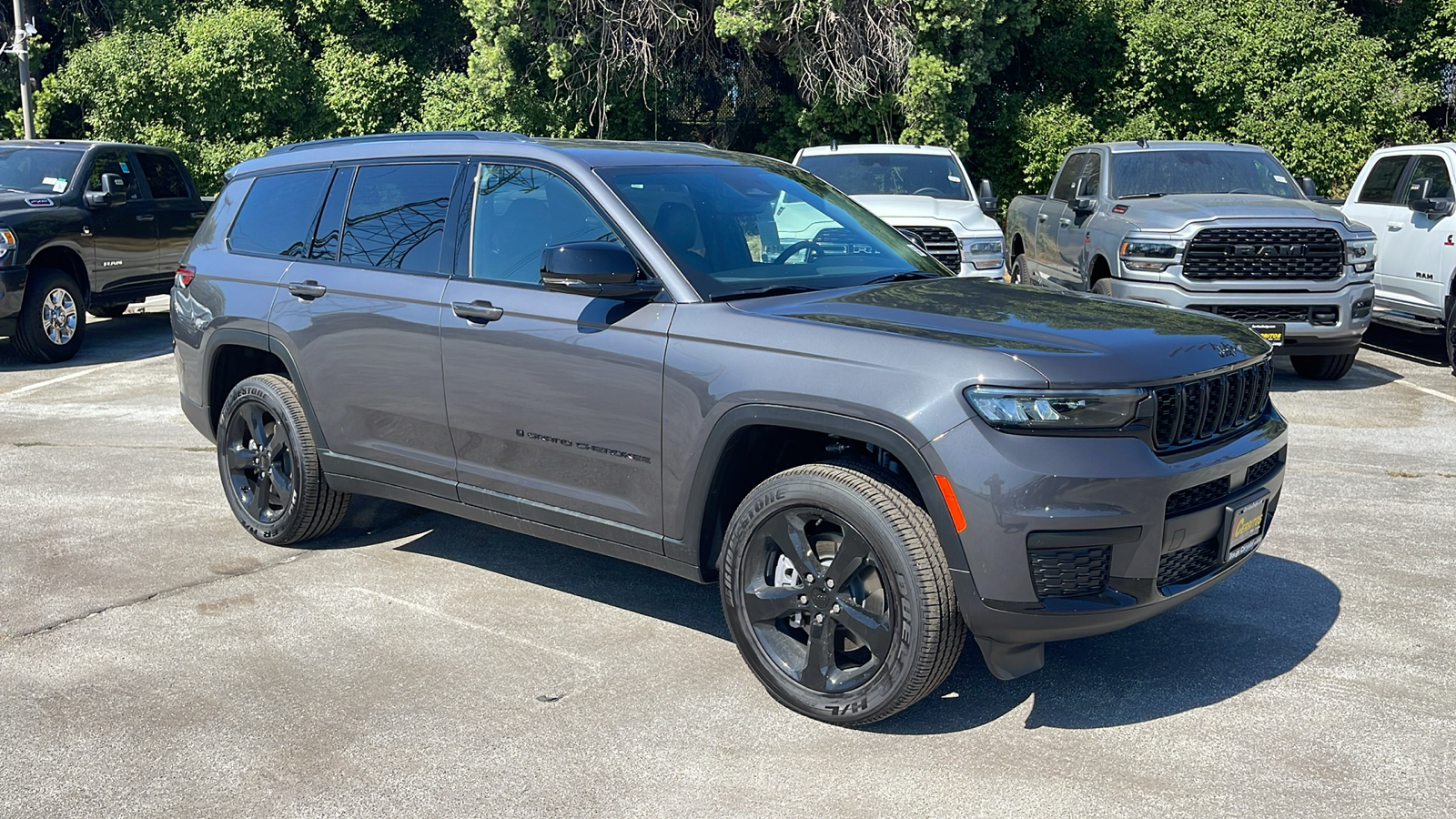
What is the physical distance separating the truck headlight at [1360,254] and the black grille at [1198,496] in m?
6.67

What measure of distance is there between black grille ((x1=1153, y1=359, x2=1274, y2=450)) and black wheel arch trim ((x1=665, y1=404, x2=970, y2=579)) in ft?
2.21

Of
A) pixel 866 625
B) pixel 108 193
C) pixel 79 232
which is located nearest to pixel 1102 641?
pixel 866 625

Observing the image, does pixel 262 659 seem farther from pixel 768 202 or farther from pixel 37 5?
pixel 37 5

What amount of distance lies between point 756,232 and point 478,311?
1085 millimetres

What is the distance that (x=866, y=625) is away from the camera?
3990 millimetres

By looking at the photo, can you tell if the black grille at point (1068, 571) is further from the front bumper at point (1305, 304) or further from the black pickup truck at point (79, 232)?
the black pickup truck at point (79, 232)

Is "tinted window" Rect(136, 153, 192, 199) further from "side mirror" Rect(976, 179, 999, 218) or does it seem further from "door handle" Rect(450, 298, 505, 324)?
"door handle" Rect(450, 298, 505, 324)

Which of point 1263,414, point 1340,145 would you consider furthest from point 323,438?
point 1340,145

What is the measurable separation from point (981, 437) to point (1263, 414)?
4.63 feet

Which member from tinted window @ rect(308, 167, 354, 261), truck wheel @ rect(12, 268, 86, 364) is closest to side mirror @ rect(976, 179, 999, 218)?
tinted window @ rect(308, 167, 354, 261)

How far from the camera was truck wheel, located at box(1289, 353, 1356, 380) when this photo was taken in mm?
10688

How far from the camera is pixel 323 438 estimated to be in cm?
566

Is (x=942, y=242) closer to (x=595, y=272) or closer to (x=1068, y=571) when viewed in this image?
(x=595, y=272)

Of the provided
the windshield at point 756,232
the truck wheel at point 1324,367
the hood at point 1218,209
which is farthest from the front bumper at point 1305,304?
the windshield at point 756,232
